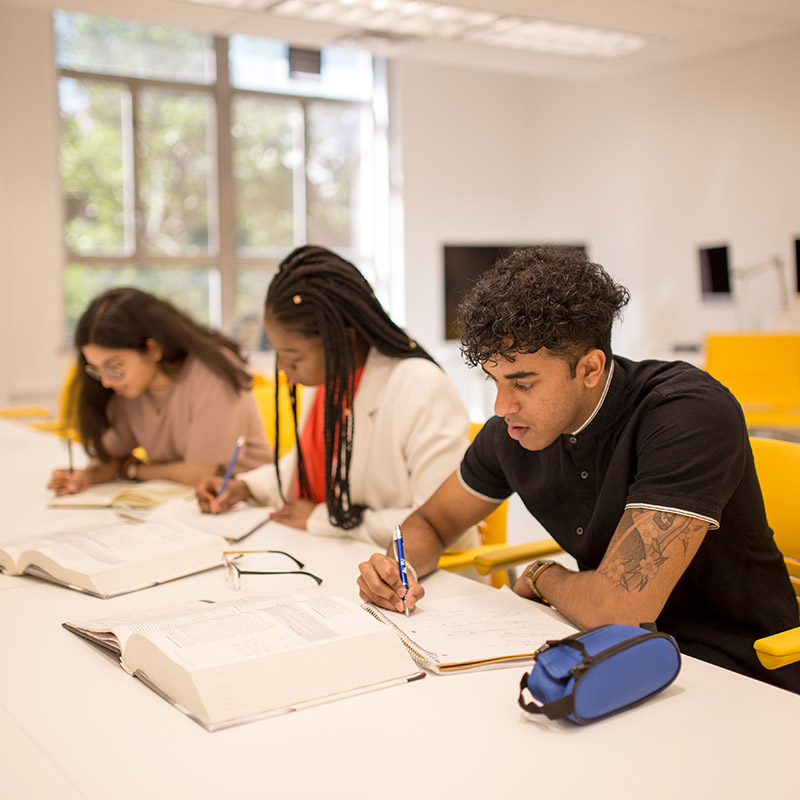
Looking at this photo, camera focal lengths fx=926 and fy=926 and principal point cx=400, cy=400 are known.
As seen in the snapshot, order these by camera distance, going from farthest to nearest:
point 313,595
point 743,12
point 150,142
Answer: point 150,142 → point 743,12 → point 313,595

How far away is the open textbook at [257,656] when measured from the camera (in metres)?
1.13

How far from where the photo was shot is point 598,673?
108 centimetres

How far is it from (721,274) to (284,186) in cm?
355

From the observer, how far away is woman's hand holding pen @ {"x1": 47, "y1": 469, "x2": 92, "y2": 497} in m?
2.54

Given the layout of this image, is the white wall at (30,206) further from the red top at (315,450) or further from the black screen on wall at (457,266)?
the red top at (315,450)

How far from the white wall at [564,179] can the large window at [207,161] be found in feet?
1.08

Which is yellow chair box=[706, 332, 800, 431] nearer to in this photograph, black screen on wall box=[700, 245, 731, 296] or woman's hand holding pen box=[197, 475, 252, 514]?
black screen on wall box=[700, 245, 731, 296]

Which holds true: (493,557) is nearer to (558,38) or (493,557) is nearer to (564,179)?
(558,38)

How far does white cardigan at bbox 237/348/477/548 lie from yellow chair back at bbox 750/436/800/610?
24.1 inches

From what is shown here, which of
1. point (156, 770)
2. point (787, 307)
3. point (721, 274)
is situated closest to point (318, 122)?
point (721, 274)

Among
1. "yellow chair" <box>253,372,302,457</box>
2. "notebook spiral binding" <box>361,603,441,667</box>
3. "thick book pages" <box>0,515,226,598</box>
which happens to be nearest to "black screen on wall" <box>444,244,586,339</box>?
"yellow chair" <box>253,372,302,457</box>

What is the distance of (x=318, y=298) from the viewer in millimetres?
2129

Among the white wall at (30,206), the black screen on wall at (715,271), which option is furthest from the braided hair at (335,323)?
the black screen on wall at (715,271)

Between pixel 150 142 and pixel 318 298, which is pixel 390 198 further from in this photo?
pixel 318 298
